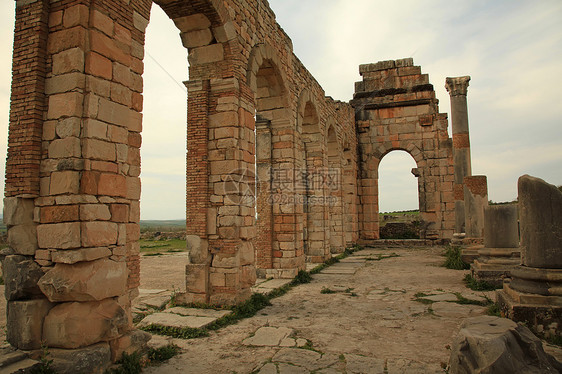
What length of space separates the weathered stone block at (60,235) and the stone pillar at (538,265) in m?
5.24

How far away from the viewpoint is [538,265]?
204 inches

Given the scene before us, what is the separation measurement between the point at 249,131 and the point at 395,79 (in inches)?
555

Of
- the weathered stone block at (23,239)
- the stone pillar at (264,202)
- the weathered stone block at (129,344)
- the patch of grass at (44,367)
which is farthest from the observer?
the stone pillar at (264,202)

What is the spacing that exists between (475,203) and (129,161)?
1027cm

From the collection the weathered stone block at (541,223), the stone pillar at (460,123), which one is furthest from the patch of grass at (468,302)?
the stone pillar at (460,123)

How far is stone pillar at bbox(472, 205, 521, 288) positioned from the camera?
7.67 metres

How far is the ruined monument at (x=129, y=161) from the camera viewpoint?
3660 mm

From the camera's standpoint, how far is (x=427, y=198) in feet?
58.9

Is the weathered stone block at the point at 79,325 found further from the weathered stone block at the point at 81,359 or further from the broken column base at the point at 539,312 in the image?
the broken column base at the point at 539,312

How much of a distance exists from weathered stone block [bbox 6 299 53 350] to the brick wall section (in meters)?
1.06

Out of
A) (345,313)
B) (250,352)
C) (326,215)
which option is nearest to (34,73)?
(250,352)

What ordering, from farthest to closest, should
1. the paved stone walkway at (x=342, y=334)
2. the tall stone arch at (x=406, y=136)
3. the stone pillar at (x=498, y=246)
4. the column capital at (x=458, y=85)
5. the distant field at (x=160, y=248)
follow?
1. the tall stone arch at (x=406, y=136)
2. the distant field at (x=160, y=248)
3. the column capital at (x=458, y=85)
4. the stone pillar at (x=498, y=246)
5. the paved stone walkway at (x=342, y=334)

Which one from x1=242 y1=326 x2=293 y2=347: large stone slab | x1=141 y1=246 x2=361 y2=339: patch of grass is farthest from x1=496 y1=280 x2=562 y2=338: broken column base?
x1=141 y1=246 x2=361 y2=339: patch of grass

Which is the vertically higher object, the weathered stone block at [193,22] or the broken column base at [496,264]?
the weathered stone block at [193,22]
